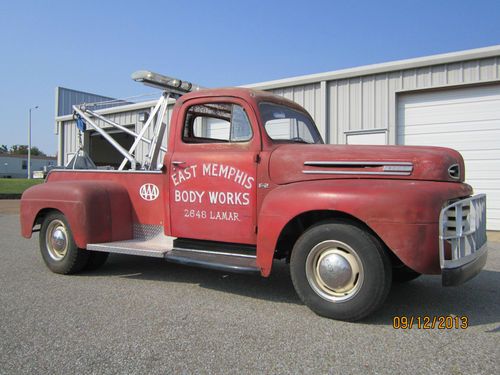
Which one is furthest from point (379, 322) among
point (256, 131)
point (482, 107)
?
point (482, 107)

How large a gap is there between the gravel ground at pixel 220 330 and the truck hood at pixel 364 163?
4.08 ft

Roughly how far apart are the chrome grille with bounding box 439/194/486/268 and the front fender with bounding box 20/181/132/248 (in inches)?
143

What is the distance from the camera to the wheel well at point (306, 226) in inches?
148

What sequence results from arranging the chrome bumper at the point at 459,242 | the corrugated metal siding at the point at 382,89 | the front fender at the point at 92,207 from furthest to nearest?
the corrugated metal siding at the point at 382,89, the front fender at the point at 92,207, the chrome bumper at the point at 459,242

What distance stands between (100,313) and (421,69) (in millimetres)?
8907

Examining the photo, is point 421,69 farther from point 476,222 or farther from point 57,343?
point 57,343

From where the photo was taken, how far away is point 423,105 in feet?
33.8

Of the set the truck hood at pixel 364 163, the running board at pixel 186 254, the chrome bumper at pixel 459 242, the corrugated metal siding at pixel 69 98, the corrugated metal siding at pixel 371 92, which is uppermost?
the corrugated metal siding at pixel 69 98

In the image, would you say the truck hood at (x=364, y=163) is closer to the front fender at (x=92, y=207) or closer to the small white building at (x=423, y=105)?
the front fender at (x=92, y=207)

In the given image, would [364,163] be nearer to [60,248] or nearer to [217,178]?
[217,178]

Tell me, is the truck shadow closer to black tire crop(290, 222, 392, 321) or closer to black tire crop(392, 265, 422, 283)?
black tire crop(392, 265, 422, 283)

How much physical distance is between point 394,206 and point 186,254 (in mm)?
2247

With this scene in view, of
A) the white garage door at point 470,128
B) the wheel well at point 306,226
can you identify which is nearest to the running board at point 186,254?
the wheel well at point 306,226
